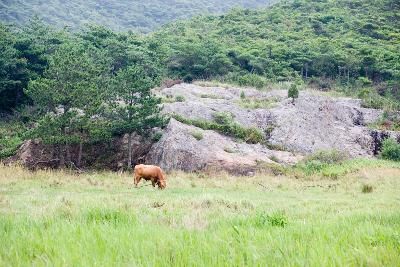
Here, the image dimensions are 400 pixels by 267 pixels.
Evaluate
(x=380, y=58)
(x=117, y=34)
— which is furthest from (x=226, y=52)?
(x=380, y=58)

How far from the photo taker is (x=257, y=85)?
46469 mm

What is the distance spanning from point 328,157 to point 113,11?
117 metres

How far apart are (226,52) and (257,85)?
35.6 feet

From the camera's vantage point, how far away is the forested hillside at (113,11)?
9988cm

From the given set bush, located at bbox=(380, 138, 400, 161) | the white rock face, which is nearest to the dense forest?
→ the white rock face

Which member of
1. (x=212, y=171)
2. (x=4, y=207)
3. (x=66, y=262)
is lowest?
(x=212, y=171)

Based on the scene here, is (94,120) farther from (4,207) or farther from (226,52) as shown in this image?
(226,52)

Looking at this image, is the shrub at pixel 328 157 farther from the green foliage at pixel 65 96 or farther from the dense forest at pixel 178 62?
the green foliage at pixel 65 96

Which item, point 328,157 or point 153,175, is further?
point 328,157

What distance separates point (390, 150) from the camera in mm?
31828

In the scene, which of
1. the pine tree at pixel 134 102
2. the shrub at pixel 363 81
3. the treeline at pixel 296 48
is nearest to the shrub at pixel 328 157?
the pine tree at pixel 134 102

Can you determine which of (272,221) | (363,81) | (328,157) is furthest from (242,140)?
(363,81)

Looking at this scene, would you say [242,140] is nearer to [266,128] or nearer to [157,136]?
[266,128]

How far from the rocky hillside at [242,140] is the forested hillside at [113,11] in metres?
70.8
